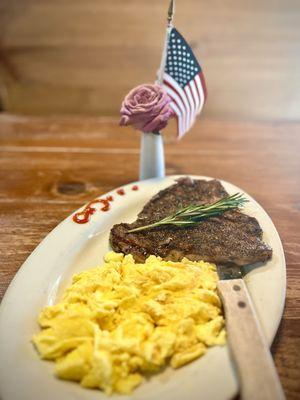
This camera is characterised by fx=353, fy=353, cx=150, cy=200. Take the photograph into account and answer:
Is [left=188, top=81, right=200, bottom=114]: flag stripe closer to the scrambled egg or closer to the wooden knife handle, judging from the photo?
the scrambled egg

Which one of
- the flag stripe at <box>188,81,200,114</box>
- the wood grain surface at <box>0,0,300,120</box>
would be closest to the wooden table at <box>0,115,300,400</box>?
the flag stripe at <box>188,81,200,114</box>

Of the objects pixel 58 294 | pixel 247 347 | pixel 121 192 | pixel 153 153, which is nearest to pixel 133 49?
pixel 153 153

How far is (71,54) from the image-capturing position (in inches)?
148

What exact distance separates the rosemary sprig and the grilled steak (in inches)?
0.9

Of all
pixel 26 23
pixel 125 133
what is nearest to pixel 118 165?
pixel 125 133

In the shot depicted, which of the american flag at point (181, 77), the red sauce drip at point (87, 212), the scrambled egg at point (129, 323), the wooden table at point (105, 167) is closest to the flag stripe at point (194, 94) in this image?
the american flag at point (181, 77)

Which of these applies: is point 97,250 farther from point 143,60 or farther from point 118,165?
point 143,60

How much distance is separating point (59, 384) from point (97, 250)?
2.07 feet

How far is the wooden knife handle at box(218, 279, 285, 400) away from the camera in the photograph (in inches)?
38.4

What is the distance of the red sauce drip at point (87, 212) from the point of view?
1666 millimetres

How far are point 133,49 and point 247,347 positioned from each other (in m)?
3.38

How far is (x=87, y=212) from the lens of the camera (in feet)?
5.62

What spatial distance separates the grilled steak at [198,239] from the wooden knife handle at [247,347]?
181 mm

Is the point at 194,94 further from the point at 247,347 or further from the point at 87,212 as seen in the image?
the point at 247,347
